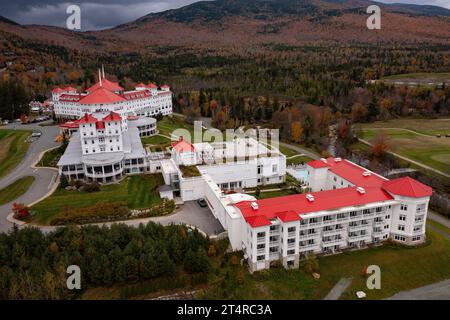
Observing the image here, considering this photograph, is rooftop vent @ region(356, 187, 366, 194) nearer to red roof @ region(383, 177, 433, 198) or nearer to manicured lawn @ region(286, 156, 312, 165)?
red roof @ region(383, 177, 433, 198)

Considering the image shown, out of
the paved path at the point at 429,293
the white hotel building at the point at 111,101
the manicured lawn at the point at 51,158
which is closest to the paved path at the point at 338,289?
the paved path at the point at 429,293

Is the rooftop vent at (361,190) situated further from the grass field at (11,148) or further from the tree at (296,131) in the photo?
the grass field at (11,148)

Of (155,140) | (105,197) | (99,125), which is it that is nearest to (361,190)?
(105,197)

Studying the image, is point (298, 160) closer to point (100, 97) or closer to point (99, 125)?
point (99, 125)

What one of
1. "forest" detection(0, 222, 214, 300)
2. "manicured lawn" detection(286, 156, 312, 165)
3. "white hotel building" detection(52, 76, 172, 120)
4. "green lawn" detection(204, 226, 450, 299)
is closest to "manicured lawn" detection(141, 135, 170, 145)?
"white hotel building" detection(52, 76, 172, 120)

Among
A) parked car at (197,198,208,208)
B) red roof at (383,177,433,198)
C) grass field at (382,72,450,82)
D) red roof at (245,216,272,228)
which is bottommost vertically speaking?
parked car at (197,198,208,208)

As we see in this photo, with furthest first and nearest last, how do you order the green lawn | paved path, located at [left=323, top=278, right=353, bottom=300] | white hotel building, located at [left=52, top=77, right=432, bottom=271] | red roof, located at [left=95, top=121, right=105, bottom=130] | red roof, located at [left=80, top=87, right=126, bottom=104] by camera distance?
red roof, located at [left=80, top=87, right=126, bottom=104], red roof, located at [left=95, top=121, right=105, bottom=130], white hotel building, located at [left=52, top=77, right=432, bottom=271], the green lawn, paved path, located at [left=323, top=278, right=353, bottom=300]

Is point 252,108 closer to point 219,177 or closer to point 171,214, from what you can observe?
point 219,177

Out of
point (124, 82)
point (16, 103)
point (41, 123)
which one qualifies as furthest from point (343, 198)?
point (124, 82)
